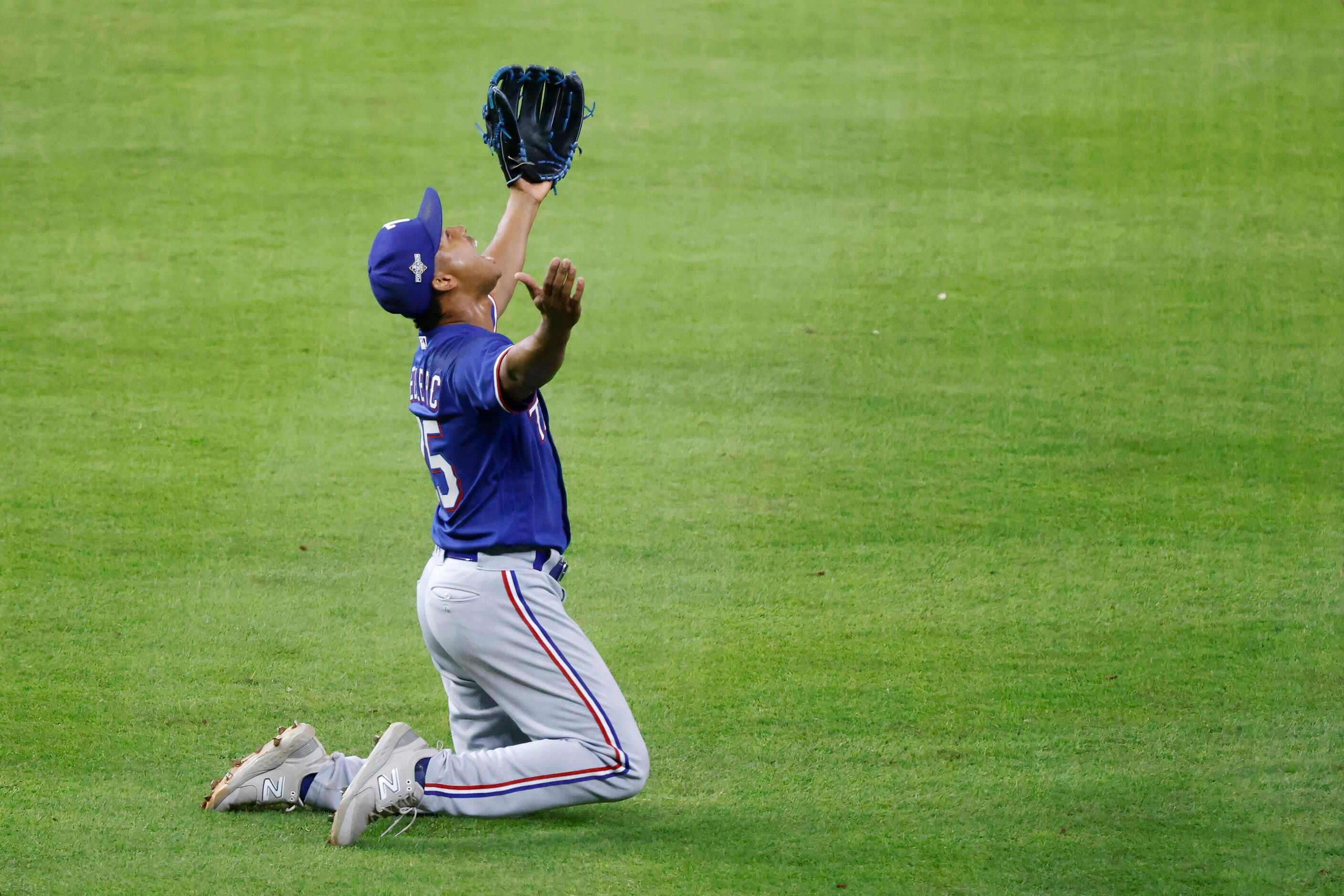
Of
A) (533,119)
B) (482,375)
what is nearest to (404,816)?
(482,375)

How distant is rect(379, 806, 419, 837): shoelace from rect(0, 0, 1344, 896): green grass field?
24 millimetres

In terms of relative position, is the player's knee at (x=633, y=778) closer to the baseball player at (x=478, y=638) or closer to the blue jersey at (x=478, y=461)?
the baseball player at (x=478, y=638)

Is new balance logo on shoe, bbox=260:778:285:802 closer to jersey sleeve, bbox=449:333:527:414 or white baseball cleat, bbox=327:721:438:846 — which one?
white baseball cleat, bbox=327:721:438:846

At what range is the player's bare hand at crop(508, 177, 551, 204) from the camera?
4695 mm

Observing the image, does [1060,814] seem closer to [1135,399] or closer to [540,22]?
[1135,399]

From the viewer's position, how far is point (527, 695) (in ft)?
12.7

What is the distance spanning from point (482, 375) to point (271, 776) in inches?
50.1

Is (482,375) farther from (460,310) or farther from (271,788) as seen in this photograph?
(271,788)

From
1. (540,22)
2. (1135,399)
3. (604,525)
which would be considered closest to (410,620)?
(604,525)

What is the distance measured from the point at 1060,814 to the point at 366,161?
6.95m

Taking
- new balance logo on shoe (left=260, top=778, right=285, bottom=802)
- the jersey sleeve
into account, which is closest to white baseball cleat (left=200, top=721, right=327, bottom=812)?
new balance logo on shoe (left=260, top=778, right=285, bottom=802)

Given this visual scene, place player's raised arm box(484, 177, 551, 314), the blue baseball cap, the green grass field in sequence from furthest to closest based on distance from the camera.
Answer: player's raised arm box(484, 177, 551, 314) < the green grass field < the blue baseball cap

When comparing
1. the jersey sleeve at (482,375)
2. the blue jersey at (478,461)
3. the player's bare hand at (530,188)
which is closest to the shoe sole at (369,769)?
the blue jersey at (478,461)

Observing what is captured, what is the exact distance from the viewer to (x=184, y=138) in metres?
9.85
